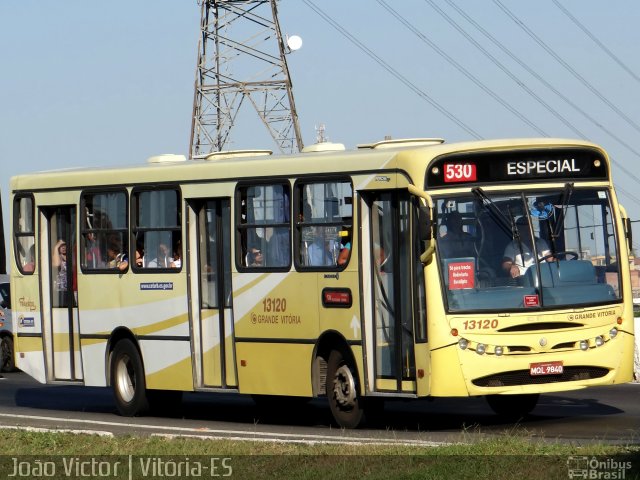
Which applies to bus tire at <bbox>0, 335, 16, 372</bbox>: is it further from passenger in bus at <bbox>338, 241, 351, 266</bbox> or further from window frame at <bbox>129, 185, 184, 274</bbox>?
passenger in bus at <bbox>338, 241, 351, 266</bbox>

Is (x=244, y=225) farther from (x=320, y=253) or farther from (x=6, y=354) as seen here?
(x=6, y=354)

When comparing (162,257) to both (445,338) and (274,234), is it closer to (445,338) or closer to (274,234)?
(274,234)

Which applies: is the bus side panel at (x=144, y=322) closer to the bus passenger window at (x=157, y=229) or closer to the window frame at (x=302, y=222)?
the bus passenger window at (x=157, y=229)

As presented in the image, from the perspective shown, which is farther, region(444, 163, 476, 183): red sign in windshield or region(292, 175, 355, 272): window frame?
region(292, 175, 355, 272): window frame

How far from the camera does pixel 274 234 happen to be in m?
18.4

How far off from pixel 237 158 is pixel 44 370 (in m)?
4.26

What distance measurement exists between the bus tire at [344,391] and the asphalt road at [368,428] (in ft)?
0.57

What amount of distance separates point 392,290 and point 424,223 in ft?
3.50

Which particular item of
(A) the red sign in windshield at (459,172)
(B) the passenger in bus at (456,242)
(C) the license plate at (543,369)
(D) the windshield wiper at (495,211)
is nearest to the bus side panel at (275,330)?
(B) the passenger in bus at (456,242)

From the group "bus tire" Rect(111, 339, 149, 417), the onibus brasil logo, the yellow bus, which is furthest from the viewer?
"bus tire" Rect(111, 339, 149, 417)

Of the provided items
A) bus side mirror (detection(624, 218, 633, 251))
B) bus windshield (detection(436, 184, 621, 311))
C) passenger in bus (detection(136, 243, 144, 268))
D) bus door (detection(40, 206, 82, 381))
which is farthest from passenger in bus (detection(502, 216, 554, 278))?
bus door (detection(40, 206, 82, 381))

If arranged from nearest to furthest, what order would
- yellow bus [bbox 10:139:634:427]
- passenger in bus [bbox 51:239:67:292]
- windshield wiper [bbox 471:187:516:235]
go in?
yellow bus [bbox 10:139:634:427] → windshield wiper [bbox 471:187:516:235] → passenger in bus [bbox 51:239:67:292]

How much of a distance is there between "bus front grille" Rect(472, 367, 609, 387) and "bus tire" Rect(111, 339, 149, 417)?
5706 mm

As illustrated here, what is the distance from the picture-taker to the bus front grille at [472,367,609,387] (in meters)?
16.2
